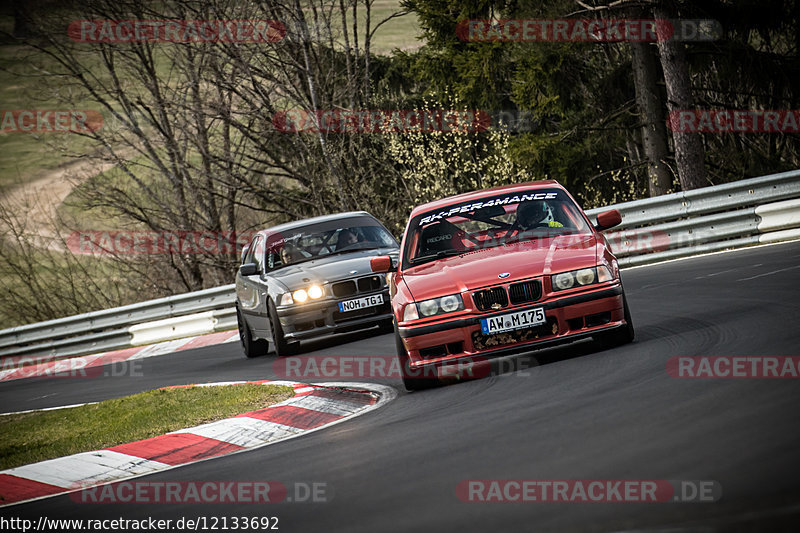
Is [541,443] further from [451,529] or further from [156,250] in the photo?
[156,250]

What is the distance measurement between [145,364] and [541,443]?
1215 cm

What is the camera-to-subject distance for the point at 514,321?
24.8 feet

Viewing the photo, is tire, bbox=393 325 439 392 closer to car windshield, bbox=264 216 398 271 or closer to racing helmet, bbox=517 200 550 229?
racing helmet, bbox=517 200 550 229

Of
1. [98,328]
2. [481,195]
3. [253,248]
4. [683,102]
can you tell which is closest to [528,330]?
[481,195]

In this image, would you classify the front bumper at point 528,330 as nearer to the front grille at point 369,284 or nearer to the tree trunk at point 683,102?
the front grille at point 369,284

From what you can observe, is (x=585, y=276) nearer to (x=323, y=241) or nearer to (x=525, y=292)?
(x=525, y=292)

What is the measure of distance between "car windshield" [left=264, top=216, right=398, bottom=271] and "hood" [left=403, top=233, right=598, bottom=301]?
5233mm

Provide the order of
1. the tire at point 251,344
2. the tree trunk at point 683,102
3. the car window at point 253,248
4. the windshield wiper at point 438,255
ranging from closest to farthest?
the windshield wiper at point 438,255 → the tire at point 251,344 → the car window at point 253,248 → the tree trunk at point 683,102

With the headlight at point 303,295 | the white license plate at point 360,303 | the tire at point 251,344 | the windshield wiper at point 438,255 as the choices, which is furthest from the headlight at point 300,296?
the windshield wiper at point 438,255

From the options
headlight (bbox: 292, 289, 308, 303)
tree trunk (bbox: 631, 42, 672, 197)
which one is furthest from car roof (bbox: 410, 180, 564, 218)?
tree trunk (bbox: 631, 42, 672, 197)

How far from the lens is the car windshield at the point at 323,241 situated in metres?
13.7

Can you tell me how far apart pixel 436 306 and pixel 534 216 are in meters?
1.66

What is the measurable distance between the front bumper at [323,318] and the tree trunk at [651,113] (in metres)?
11.0

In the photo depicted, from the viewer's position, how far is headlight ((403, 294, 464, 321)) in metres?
7.67
